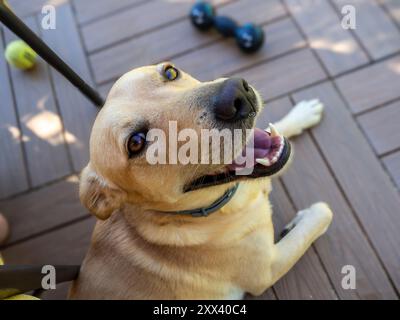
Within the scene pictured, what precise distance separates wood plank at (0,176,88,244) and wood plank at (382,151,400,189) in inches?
83.8

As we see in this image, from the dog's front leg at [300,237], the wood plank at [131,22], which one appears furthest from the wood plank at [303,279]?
the wood plank at [131,22]

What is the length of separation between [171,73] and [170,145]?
17.7 inches

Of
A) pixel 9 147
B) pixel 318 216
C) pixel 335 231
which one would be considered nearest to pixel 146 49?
pixel 9 147

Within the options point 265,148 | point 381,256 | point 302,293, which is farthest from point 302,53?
point 302,293

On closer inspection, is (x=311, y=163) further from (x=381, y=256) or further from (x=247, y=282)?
(x=247, y=282)

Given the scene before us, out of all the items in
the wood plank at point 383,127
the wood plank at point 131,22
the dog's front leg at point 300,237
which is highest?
the wood plank at point 131,22

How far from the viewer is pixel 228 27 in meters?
3.08

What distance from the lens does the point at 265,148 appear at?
1.93m

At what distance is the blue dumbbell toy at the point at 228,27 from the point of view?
9.63ft

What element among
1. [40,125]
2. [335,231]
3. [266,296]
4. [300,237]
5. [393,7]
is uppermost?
[393,7]

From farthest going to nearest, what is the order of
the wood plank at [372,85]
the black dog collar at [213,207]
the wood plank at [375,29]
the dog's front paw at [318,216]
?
the wood plank at [375,29], the wood plank at [372,85], the dog's front paw at [318,216], the black dog collar at [213,207]

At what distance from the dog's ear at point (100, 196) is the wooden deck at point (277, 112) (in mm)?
1060

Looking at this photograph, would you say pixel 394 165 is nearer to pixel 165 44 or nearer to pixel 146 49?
pixel 165 44

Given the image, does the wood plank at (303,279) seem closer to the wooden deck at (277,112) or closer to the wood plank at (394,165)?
the wooden deck at (277,112)
